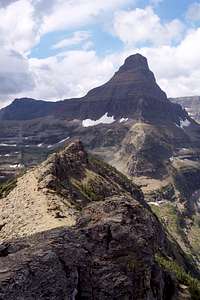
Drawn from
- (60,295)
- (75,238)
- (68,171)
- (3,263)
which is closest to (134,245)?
(75,238)

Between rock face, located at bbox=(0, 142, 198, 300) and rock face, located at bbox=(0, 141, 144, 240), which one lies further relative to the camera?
rock face, located at bbox=(0, 141, 144, 240)

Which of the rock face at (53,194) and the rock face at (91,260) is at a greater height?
the rock face at (91,260)

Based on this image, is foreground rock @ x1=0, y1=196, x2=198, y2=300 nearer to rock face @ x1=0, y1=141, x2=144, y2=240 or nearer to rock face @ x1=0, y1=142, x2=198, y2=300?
rock face @ x1=0, y1=142, x2=198, y2=300

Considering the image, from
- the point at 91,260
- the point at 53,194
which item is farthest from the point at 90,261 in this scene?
the point at 53,194

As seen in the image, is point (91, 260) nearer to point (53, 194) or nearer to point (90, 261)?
point (90, 261)

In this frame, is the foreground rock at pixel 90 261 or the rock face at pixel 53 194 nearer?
the foreground rock at pixel 90 261

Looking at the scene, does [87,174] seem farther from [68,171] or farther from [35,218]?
[35,218]

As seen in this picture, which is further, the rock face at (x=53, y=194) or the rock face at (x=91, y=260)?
the rock face at (x=53, y=194)

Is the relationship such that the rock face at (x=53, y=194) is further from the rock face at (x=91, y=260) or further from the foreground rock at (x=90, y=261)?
A: the foreground rock at (x=90, y=261)

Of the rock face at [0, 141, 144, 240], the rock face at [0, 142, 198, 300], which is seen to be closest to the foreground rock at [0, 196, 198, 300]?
the rock face at [0, 142, 198, 300]

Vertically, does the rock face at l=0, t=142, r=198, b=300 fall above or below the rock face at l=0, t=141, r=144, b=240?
above

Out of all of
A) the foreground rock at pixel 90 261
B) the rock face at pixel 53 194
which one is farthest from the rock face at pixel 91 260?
the rock face at pixel 53 194
